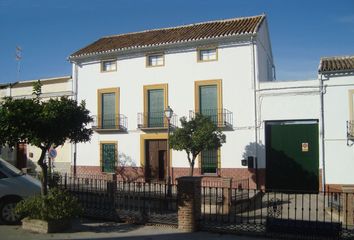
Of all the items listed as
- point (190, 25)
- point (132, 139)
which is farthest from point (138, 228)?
point (190, 25)

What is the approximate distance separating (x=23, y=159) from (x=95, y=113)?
6990mm

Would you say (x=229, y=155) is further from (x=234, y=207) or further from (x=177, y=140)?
(x=234, y=207)

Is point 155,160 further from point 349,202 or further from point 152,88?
point 349,202

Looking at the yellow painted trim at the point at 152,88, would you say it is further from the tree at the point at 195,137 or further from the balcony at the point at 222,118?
the tree at the point at 195,137

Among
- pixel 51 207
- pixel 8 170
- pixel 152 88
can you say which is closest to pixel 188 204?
pixel 51 207

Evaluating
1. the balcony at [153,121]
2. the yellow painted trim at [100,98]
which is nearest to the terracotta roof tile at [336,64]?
the balcony at [153,121]

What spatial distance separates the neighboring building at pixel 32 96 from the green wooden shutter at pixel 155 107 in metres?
5.32

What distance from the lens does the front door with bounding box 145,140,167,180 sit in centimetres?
2239

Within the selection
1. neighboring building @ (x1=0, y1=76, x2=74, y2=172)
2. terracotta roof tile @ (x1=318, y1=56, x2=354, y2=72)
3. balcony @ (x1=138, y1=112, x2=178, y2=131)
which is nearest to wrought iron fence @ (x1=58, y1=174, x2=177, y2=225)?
balcony @ (x1=138, y1=112, x2=178, y2=131)

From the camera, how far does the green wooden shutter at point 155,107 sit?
22078mm

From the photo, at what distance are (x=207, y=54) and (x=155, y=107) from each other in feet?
12.8

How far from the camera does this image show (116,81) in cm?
2348

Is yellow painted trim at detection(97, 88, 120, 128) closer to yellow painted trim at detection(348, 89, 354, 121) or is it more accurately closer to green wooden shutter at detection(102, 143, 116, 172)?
green wooden shutter at detection(102, 143, 116, 172)

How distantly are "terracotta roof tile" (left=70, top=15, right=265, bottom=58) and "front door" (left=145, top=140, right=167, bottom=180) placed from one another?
17.4 feet
